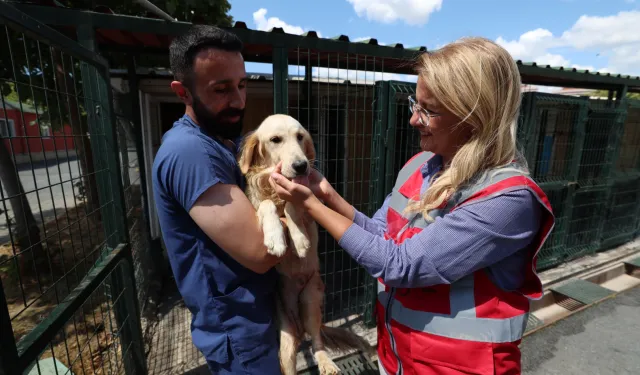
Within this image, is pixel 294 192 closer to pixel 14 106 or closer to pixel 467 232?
pixel 467 232

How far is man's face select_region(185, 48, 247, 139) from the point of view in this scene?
1.49 m

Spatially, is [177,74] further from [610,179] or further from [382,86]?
[610,179]

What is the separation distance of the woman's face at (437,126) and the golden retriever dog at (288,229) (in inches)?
26.0

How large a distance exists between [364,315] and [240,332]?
2790 mm

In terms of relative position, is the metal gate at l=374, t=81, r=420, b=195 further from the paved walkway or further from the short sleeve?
the short sleeve

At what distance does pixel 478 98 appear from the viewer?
1309 millimetres

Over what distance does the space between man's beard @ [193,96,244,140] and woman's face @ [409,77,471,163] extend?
34.4 inches

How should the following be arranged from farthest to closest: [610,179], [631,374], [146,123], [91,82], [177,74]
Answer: [610,179], [146,123], [631,374], [91,82], [177,74]

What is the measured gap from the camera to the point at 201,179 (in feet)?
4.45

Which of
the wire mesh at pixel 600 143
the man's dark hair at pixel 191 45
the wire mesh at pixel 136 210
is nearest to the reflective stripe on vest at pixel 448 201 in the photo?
the man's dark hair at pixel 191 45

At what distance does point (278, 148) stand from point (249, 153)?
0.68 ft

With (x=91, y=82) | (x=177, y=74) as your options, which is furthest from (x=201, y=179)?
Answer: (x=91, y=82)

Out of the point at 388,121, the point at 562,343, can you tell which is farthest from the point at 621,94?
the point at 388,121

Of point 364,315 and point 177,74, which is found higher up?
point 177,74
